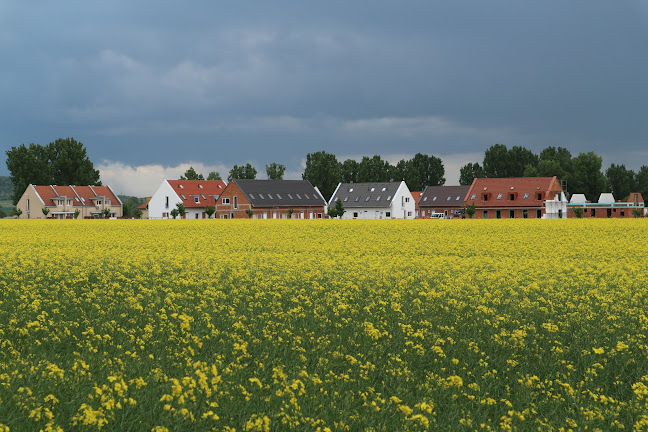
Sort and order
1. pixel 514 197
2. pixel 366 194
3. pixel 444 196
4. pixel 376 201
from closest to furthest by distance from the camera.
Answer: pixel 514 197 → pixel 376 201 → pixel 366 194 → pixel 444 196

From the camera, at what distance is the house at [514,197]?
379 ft

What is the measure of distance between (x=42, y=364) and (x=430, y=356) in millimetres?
6393

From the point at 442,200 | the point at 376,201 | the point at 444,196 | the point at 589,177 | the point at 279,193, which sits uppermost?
the point at 589,177

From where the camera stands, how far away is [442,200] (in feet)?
A: 459

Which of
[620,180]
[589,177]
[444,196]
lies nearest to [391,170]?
[444,196]

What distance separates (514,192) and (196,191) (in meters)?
61.0

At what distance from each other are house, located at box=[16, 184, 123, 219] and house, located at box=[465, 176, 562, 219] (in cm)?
7256

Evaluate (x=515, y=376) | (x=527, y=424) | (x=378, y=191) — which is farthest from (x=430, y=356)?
(x=378, y=191)

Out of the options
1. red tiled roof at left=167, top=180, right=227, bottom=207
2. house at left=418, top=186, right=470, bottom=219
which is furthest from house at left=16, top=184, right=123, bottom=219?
house at left=418, top=186, right=470, bottom=219

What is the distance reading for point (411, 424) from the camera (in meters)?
8.40

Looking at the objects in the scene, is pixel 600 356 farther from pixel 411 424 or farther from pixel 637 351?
pixel 411 424

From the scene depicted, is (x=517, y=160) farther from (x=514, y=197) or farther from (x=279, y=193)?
(x=279, y=193)

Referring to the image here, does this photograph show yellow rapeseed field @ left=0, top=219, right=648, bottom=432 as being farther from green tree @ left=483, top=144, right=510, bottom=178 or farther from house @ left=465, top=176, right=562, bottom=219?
green tree @ left=483, top=144, right=510, bottom=178

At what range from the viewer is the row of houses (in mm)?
116062
